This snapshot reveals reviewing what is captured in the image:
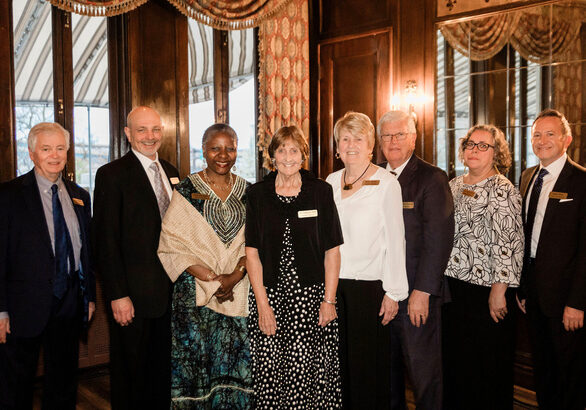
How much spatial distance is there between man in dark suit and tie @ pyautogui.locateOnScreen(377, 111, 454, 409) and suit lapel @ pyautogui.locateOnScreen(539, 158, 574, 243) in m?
0.52

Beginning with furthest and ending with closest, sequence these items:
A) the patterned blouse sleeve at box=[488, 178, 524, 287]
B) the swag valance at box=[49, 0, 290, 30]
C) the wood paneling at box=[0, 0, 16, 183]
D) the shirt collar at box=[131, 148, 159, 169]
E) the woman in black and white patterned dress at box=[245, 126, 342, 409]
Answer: the swag valance at box=[49, 0, 290, 30], the wood paneling at box=[0, 0, 16, 183], the shirt collar at box=[131, 148, 159, 169], the patterned blouse sleeve at box=[488, 178, 524, 287], the woman in black and white patterned dress at box=[245, 126, 342, 409]

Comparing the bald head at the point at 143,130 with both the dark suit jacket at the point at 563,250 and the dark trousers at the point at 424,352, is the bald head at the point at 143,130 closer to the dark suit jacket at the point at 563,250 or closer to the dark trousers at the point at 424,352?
the dark trousers at the point at 424,352

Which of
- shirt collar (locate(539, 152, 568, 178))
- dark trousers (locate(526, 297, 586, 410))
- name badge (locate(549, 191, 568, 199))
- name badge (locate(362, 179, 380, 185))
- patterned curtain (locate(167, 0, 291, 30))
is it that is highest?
patterned curtain (locate(167, 0, 291, 30))

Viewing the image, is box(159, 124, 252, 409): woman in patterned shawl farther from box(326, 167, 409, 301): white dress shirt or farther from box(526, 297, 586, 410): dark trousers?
box(526, 297, 586, 410): dark trousers

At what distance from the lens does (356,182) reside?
2.57 m

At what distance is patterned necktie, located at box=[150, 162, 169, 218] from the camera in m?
2.72

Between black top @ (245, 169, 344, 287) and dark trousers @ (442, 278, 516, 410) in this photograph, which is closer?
black top @ (245, 169, 344, 287)

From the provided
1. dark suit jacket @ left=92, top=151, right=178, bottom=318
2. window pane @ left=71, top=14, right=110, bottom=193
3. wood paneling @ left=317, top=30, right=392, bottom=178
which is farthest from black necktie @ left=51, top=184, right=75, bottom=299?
wood paneling @ left=317, top=30, right=392, bottom=178

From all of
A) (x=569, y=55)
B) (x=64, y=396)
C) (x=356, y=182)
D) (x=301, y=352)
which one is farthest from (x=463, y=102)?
(x=64, y=396)

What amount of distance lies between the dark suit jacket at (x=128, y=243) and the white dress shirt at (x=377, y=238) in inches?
39.0

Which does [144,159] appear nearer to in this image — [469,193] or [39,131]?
[39,131]

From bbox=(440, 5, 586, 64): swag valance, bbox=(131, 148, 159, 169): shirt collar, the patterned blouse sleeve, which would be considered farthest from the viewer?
bbox=(440, 5, 586, 64): swag valance

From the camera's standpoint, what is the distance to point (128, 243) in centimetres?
261

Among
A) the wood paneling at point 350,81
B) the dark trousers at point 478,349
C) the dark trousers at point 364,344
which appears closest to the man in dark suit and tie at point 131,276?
the dark trousers at point 364,344
